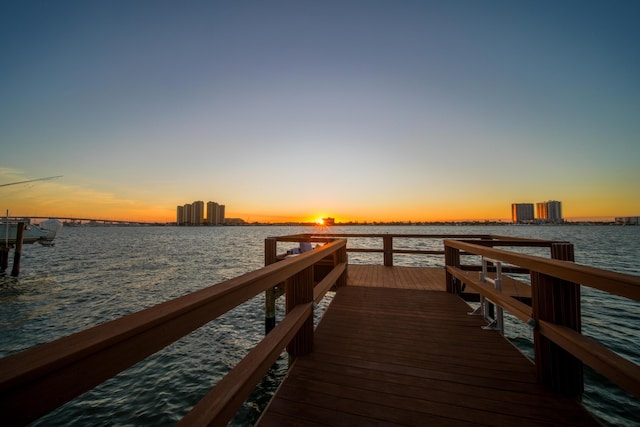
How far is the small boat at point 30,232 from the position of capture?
19328 millimetres

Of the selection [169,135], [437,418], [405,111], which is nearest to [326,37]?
[405,111]

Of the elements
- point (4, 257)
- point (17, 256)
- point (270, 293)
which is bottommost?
point (4, 257)

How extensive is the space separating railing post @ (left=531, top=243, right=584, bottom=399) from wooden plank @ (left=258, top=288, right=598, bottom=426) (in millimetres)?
143

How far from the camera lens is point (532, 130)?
1538cm

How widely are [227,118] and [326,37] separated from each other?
7871 mm

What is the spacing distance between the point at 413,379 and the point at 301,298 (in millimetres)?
1411

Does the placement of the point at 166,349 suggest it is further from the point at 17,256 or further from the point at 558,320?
the point at 17,256

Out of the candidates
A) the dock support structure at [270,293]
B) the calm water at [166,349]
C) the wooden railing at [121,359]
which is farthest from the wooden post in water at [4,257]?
the wooden railing at [121,359]

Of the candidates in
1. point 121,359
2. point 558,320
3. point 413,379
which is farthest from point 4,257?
point 558,320

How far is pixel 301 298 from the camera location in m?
2.90

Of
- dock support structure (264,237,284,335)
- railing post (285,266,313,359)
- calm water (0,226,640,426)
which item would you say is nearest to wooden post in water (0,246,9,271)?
calm water (0,226,640,426)

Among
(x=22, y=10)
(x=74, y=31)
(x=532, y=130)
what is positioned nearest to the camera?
(x=22, y=10)

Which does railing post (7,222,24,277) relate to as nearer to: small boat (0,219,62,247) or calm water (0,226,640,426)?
calm water (0,226,640,426)

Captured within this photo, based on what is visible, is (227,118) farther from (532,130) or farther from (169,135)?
(532,130)
